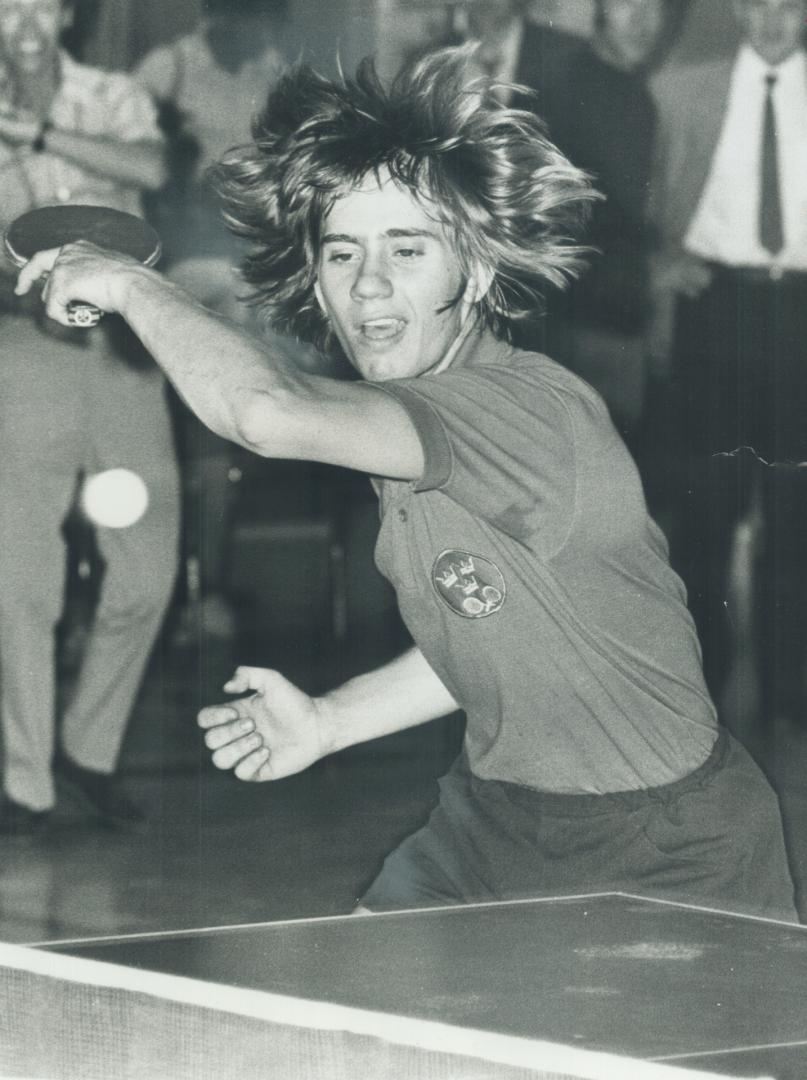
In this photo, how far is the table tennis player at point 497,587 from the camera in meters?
1.30

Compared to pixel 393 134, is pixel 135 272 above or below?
below

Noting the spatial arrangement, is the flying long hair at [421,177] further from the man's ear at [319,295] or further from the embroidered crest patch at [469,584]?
the embroidered crest patch at [469,584]

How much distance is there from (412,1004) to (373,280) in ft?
2.42

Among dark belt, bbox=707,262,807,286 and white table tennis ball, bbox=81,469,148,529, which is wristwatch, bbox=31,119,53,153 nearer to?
white table tennis ball, bbox=81,469,148,529

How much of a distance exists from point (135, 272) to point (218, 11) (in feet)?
2.95

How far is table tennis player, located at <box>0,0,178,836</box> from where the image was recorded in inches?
77.6

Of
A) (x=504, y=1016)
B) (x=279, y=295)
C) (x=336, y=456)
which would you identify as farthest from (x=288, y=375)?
(x=279, y=295)

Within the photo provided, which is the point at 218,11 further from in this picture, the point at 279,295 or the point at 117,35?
the point at 279,295

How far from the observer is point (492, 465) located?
117cm

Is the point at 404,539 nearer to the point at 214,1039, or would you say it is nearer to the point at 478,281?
the point at 478,281

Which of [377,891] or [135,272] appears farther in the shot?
[377,891]

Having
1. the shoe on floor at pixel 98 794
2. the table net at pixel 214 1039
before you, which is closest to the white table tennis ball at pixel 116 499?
the shoe on floor at pixel 98 794

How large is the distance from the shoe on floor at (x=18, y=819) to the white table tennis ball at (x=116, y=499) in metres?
0.38

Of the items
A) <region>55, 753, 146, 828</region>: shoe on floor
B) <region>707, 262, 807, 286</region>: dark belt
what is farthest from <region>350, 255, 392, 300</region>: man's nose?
<region>55, 753, 146, 828</region>: shoe on floor
